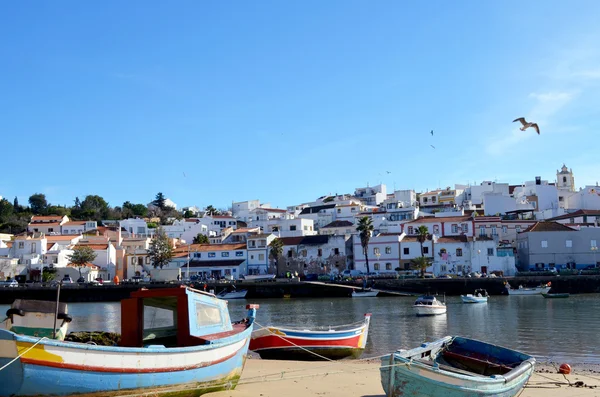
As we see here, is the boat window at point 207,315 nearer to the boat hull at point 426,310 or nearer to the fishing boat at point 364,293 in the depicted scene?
the boat hull at point 426,310

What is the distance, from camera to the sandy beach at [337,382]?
530 inches

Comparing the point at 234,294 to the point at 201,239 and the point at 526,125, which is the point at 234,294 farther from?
the point at 526,125

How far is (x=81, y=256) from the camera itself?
7444 centimetres

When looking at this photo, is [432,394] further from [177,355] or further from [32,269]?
[32,269]

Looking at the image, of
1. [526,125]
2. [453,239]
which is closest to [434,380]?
[526,125]

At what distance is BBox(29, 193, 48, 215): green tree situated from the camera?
133m

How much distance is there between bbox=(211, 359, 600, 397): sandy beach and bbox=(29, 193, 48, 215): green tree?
128 metres

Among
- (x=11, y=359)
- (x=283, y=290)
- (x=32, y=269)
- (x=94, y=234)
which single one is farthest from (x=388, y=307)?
(x=94, y=234)

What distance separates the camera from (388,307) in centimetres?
4462

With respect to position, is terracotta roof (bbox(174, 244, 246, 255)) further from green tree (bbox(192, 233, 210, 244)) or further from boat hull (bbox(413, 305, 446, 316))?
boat hull (bbox(413, 305, 446, 316))

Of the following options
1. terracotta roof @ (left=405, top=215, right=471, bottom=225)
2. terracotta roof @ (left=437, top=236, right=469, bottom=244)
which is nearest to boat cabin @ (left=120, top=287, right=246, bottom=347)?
terracotta roof @ (left=437, top=236, right=469, bottom=244)

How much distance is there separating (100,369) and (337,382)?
6688mm

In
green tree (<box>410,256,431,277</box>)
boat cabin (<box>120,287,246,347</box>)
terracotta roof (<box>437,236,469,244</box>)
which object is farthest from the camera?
terracotta roof (<box>437,236,469,244</box>)

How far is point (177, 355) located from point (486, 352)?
767 centimetres
